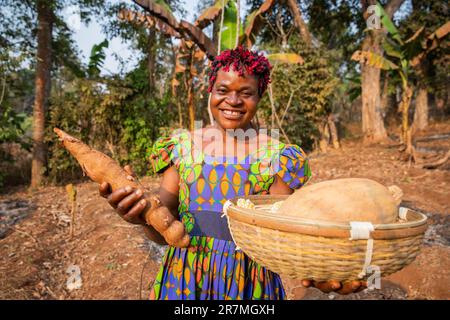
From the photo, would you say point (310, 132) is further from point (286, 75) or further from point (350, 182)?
point (350, 182)

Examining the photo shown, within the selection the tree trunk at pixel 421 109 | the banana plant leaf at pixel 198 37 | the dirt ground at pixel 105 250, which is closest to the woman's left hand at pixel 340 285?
the dirt ground at pixel 105 250

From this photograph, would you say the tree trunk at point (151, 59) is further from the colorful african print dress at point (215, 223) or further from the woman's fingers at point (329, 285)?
the woman's fingers at point (329, 285)

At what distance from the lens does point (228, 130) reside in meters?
1.56

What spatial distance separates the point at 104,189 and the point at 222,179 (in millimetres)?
473

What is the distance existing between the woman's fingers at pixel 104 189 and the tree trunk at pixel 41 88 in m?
8.39

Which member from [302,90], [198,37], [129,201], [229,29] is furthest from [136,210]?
[302,90]

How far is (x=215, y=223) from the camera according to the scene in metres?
1.43

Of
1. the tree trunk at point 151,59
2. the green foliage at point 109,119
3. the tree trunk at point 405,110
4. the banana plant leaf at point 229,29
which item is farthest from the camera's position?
the tree trunk at point 151,59

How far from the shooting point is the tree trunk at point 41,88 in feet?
27.4

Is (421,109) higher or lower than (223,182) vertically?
higher

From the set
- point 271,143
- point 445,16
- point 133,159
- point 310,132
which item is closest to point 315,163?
point 310,132

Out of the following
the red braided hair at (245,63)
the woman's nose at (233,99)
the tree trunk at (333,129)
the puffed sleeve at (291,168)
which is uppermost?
the tree trunk at (333,129)

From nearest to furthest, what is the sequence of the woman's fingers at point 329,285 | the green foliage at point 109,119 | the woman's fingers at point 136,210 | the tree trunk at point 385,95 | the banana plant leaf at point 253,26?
1. the woman's fingers at point 329,285
2. the woman's fingers at point 136,210
3. the banana plant leaf at point 253,26
4. the green foliage at point 109,119
5. the tree trunk at point 385,95

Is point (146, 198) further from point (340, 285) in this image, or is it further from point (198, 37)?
point (198, 37)
